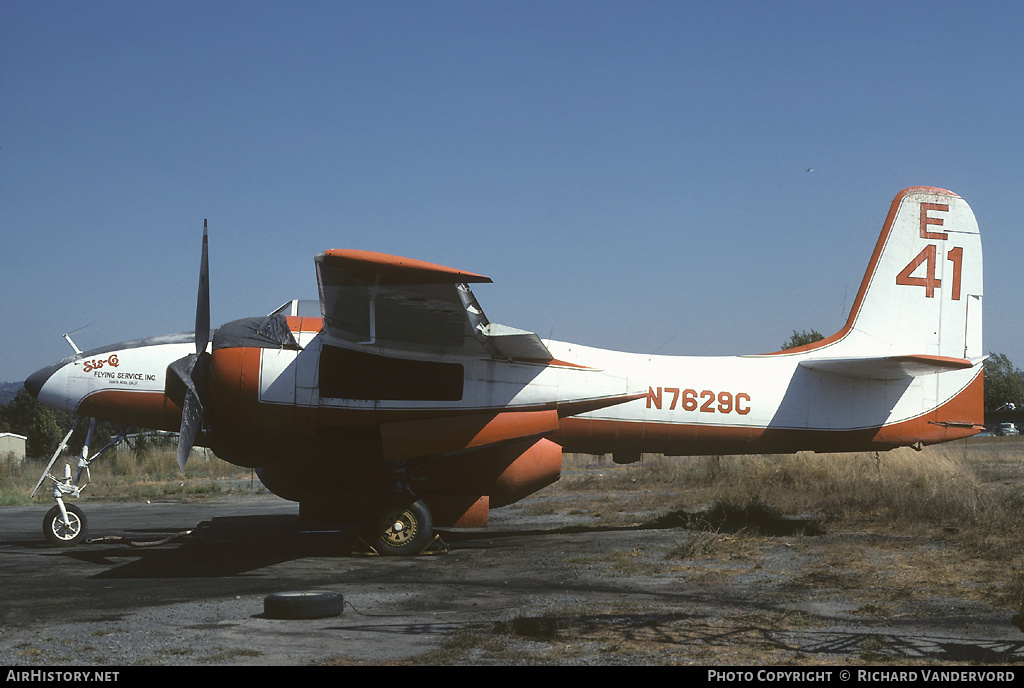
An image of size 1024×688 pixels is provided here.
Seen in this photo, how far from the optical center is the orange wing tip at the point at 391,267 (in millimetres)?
9180

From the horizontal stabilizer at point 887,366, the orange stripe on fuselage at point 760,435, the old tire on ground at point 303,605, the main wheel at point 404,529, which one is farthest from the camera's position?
the orange stripe on fuselage at point 760,435

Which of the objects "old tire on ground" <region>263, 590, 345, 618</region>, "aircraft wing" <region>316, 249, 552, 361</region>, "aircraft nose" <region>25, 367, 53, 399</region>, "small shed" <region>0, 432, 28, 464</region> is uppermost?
"aircraft wing" <region>316, 249, 552, 361</region>

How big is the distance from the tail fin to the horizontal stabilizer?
457 mm

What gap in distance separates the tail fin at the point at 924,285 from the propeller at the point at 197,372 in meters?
10.1

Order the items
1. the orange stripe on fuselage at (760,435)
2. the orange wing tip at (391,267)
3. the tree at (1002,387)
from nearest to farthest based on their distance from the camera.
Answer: the orange wing tip at (391,267)
the orange stripe on fuselage at (760,435)
the tree at (1002,387)

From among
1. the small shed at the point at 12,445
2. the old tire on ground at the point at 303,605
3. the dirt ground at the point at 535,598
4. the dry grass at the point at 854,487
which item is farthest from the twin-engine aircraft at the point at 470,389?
the small shed at the point at 12,445

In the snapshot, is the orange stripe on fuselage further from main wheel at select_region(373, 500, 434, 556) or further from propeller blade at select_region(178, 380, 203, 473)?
propeller blade at select_region(178, 380, 203, 473)

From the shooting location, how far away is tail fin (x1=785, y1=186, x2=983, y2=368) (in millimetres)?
14836

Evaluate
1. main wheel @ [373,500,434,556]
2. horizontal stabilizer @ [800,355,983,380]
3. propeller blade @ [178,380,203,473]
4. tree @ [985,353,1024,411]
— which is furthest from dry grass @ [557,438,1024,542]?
tree @ [985,353,1024,411]

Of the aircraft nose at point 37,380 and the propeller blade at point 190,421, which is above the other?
the aircraft nose at point 37,380

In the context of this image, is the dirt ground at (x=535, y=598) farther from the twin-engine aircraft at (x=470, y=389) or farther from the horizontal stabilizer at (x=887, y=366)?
the horizontal stabilizer at (x=887, y=366)

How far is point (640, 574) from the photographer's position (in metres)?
10.0

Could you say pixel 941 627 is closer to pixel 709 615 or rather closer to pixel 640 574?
pixel 709 615
